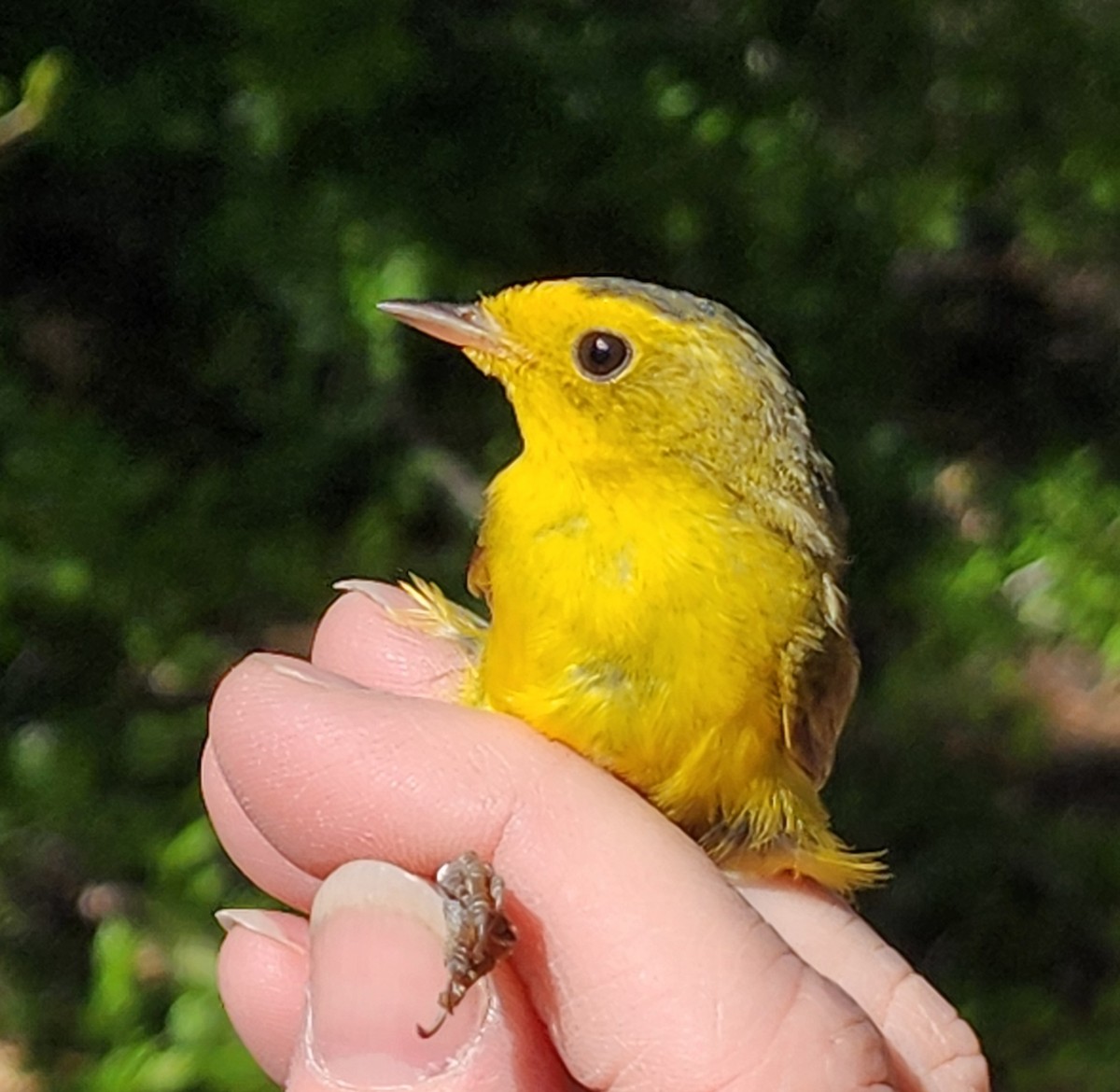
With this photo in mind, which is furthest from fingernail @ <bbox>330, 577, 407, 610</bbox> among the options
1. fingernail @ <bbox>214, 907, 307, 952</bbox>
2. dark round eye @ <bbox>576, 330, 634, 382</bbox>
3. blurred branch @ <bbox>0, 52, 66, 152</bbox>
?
blurred branch @ <bbox>0, 52, 66, 152</bbox>

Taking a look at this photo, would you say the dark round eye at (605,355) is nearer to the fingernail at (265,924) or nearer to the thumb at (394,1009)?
the thumb at (394,1009)

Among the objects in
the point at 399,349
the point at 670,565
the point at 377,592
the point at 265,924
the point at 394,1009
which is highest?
the point at 670,565

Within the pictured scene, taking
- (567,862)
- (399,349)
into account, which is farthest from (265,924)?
(399,349)

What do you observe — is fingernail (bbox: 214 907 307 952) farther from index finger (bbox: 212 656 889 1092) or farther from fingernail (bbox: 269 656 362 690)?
fingernail (bbox: 269 656 362 690)

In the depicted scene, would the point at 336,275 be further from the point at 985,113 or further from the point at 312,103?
the point at 985,113

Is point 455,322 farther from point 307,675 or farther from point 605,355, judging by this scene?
point 307,675

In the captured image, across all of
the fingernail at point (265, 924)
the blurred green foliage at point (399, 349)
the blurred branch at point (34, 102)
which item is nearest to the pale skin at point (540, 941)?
the fingernail at point (265, 924)

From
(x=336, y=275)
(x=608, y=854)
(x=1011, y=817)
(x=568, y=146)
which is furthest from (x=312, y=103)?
(x=1011, y=817)
